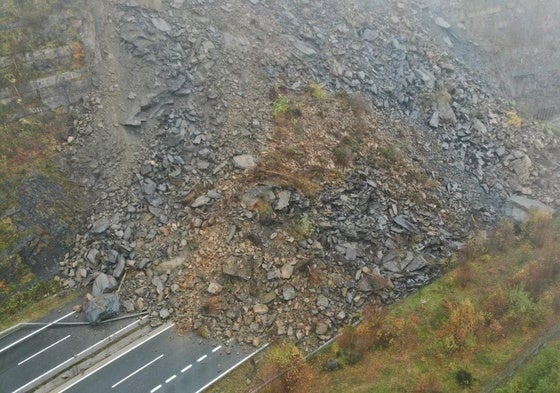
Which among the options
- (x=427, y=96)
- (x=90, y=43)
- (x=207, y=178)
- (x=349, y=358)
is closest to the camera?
(x=349, y=358)

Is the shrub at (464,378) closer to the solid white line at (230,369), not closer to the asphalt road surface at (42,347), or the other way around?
the solid white line at (230,369)

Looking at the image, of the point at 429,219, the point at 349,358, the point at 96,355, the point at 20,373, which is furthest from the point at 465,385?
the point at 20,373

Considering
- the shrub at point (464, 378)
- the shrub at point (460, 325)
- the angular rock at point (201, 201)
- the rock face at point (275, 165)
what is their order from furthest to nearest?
the angular rock at point (201, 201)
the rock face at point (275, 165)
the shrub at point (460, 325)
the shrub at point (464, 378)

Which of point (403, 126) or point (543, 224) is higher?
point (403, 126)

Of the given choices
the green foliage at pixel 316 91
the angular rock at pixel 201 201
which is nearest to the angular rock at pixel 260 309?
the angular rock at pixel 201 201

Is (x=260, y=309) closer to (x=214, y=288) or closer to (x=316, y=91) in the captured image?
(x=214, y=288)

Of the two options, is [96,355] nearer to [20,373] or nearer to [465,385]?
[20,373]
